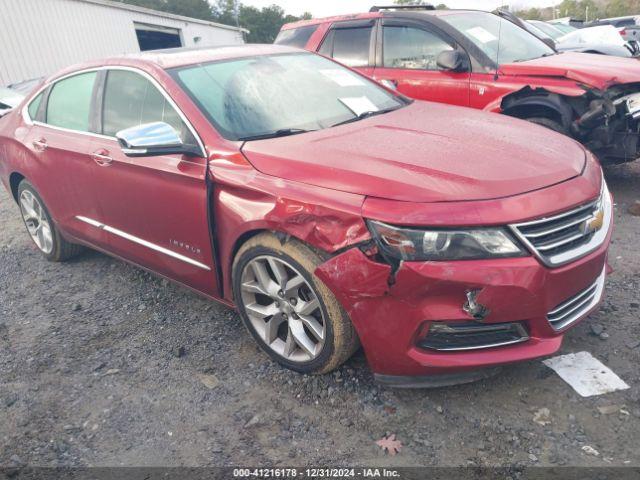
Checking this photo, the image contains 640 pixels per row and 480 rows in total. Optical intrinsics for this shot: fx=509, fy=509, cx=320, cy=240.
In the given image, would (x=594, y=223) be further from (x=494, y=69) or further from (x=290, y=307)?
(x=494, y=69)

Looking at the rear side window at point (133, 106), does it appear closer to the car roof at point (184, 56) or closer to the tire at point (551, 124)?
the car roof at point (184, 56)

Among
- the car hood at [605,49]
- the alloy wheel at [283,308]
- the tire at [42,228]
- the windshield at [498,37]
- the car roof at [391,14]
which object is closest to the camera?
the alloy wheel at [283,308]

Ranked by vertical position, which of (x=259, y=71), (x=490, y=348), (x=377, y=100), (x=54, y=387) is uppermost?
(x=259, y=71)

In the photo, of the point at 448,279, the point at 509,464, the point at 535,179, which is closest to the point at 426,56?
the point at 535,179

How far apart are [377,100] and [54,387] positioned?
2531 millimetres

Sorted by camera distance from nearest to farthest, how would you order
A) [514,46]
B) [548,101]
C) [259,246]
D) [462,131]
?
[259,246], [462,131], [548,101], [514,46]

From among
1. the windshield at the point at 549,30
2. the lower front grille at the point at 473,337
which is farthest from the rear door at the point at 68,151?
the windshield at the point at 549,30

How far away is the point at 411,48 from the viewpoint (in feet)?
17.0

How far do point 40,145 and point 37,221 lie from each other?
845 mm

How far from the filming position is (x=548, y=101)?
4270 millimetres

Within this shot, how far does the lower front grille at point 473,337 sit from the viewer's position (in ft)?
6.74

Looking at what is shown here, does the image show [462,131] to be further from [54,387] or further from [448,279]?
[54,387]

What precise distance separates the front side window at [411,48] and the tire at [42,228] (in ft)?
11.6

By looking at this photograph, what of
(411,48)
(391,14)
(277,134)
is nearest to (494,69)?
(411,48)
